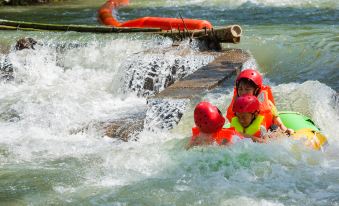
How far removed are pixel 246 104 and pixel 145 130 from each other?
5.65ft

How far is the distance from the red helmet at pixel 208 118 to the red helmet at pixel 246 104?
211 mm

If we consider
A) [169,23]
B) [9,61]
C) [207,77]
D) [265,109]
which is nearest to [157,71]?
[207,77]

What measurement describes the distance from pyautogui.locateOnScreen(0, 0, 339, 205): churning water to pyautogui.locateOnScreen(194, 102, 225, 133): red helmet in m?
0.21

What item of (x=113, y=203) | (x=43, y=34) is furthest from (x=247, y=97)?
(x=43, y=34)

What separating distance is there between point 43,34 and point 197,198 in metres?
7.54

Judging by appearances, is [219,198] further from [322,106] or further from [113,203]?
[322,106]

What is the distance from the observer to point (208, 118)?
582 centimetres

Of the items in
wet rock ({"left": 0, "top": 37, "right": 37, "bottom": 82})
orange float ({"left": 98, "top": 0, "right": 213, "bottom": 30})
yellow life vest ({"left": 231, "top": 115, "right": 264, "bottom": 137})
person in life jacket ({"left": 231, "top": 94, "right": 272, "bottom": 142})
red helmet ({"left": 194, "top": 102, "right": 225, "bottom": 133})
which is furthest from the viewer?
orange float ({"left": 98, "top": 0, "right": 213, "bottom": 30})

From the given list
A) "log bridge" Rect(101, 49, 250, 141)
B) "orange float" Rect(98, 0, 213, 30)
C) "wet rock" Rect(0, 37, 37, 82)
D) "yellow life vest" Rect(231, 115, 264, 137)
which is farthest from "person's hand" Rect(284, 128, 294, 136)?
"wet rock" Rect(0, 37, 37, 82)

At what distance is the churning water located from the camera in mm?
5414

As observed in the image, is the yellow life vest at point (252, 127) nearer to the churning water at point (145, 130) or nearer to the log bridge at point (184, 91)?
the churning water at point (145, 130)

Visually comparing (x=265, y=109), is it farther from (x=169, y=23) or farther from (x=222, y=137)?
(x=169, y=23)

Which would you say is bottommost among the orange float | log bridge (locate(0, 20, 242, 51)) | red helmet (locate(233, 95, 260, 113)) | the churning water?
the churning water

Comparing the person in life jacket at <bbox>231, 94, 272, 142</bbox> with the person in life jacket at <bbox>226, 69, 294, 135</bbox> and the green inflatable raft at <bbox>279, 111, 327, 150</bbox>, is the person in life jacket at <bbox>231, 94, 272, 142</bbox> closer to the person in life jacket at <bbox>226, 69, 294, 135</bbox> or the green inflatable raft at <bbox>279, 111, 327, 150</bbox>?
the person in life jacket at <bbox>226, 69, 294, 135</bbox>
